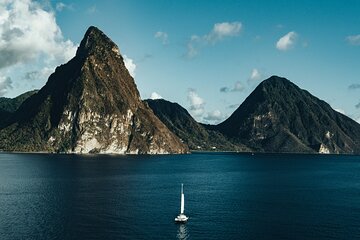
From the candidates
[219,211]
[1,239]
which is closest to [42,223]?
[1,239]

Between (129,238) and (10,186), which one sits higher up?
(10,186)

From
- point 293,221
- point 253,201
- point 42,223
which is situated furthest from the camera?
point 253,201

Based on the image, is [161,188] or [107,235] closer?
[107,235]

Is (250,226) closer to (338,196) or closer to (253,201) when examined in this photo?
(253,201)

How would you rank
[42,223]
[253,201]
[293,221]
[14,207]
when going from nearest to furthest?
[42,223] < [293,221] < [14,207] < [253,201]

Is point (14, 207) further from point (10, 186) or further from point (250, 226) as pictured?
point (250, 226)

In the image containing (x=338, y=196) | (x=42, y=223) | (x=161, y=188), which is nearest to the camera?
(x=42, y=223)

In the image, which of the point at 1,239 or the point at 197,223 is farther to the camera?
the point at 197,223

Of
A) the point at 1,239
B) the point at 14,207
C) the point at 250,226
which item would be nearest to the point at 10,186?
A: the point at 14,207

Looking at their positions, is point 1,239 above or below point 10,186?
below
